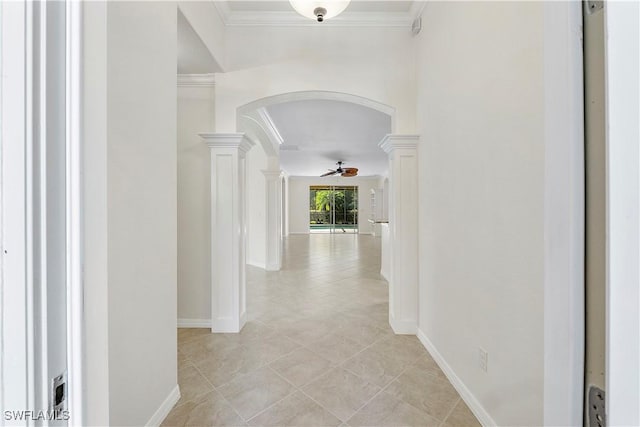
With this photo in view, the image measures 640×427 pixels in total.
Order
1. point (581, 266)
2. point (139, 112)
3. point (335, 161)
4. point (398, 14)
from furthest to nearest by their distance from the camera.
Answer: point (335, 161) < point (398, 14) < point (139, 112) < point (581, 266)

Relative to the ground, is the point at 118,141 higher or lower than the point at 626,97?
higher

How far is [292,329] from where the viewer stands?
2.91m

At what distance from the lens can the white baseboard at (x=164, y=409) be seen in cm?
157

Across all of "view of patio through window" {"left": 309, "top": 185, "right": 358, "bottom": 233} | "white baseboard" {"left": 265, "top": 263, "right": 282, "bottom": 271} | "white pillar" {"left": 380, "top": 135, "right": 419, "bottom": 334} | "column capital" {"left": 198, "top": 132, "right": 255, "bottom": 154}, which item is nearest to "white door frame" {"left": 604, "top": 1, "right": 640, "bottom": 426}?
"white pillar" {"left": 380, "top": 135, "right": 419, "bottom": 334}

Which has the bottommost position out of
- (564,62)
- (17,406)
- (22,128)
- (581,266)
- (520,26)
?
(17,406)

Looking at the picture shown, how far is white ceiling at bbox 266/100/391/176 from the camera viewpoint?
4.62 m

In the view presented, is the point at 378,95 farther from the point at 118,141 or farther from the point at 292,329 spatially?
the point at 292,329

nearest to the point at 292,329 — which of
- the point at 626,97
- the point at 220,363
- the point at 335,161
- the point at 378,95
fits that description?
the point at 220,363

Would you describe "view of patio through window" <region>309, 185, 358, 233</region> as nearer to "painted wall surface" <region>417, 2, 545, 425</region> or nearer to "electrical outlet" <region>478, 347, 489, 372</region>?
"painted wall surface" <region>417, 2, 545, 425</region>

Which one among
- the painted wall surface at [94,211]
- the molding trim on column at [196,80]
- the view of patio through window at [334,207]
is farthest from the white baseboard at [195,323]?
the view of patio through window at [334,207]

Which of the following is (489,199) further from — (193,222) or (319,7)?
(193,222)

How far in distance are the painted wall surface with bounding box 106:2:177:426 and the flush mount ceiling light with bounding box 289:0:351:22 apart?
0.85 metres

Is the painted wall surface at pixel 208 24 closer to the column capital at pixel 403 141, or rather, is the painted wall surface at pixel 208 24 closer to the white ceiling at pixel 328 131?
the white ceiling at pixel 328 131

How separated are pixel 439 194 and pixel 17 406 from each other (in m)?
2.39
